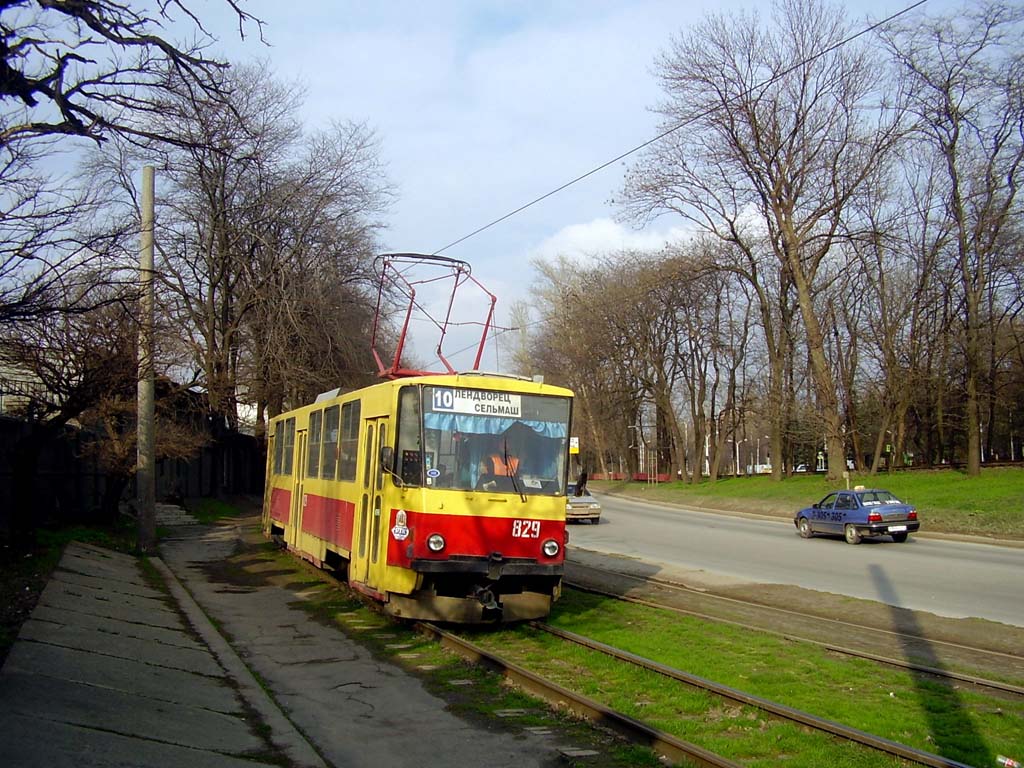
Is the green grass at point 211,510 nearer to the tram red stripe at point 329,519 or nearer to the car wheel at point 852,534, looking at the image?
the tram red stripe at point 329,519

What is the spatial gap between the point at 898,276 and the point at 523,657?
48258mm

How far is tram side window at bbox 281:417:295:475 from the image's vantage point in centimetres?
1989

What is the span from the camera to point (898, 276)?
52938 mm

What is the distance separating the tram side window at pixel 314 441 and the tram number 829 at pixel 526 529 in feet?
19.9

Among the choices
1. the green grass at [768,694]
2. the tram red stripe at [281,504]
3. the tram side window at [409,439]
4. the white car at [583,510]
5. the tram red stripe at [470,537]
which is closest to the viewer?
the green grass at [768,694]

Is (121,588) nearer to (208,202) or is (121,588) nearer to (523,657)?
(523,657)

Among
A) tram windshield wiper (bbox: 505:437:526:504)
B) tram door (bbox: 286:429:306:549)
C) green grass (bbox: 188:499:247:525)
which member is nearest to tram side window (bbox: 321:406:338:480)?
tram door (bbox: 286:429:306:549)

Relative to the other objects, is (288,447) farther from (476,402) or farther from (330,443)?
(476,402)

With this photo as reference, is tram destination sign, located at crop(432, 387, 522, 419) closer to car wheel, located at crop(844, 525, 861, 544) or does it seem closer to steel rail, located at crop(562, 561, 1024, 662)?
steel rail, located at crop(562, 561, 1024, 662)

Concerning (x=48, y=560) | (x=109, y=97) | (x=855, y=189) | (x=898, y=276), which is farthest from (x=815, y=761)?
(x=898, y=276)

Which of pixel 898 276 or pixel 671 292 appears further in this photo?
pixel 671 292

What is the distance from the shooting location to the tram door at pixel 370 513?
38.8ft

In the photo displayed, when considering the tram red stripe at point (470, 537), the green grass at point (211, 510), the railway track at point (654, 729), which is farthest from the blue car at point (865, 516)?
the green grass at point (211, 510)

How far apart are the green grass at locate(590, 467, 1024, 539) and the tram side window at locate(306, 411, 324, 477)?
21015mm
